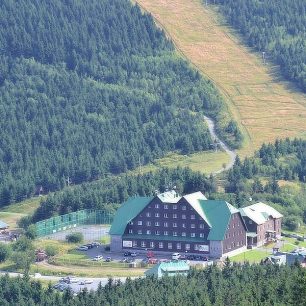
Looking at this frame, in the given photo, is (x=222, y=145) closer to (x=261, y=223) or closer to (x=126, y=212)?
(x=261, y=223)

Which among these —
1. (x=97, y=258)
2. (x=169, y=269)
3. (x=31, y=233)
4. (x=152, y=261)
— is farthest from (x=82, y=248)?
(x=169, y=269)

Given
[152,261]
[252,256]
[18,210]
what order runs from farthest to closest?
[18,210] → [252,256] → [152,261]

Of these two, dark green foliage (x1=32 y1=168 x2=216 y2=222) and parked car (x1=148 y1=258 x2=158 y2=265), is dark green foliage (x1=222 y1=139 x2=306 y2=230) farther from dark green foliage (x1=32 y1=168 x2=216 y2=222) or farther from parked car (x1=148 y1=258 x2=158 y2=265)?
parked car (x1=148 y1=258 x2=158 y2=265)

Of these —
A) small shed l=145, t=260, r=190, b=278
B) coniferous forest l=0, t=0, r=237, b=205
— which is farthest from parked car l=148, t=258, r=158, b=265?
coniferous forest l=0, t=0, r=237, b=205

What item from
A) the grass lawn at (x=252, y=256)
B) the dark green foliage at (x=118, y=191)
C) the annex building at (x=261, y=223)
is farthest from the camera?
the dark green foliage at (x=118, y=191)

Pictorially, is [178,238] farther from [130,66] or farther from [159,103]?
[130,66]

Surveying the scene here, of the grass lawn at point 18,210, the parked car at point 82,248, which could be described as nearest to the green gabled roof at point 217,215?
the parked car at point 82,248

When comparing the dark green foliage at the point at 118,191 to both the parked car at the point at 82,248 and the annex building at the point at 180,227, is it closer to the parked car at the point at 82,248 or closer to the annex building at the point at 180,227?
the annex building at the point at 180,227
